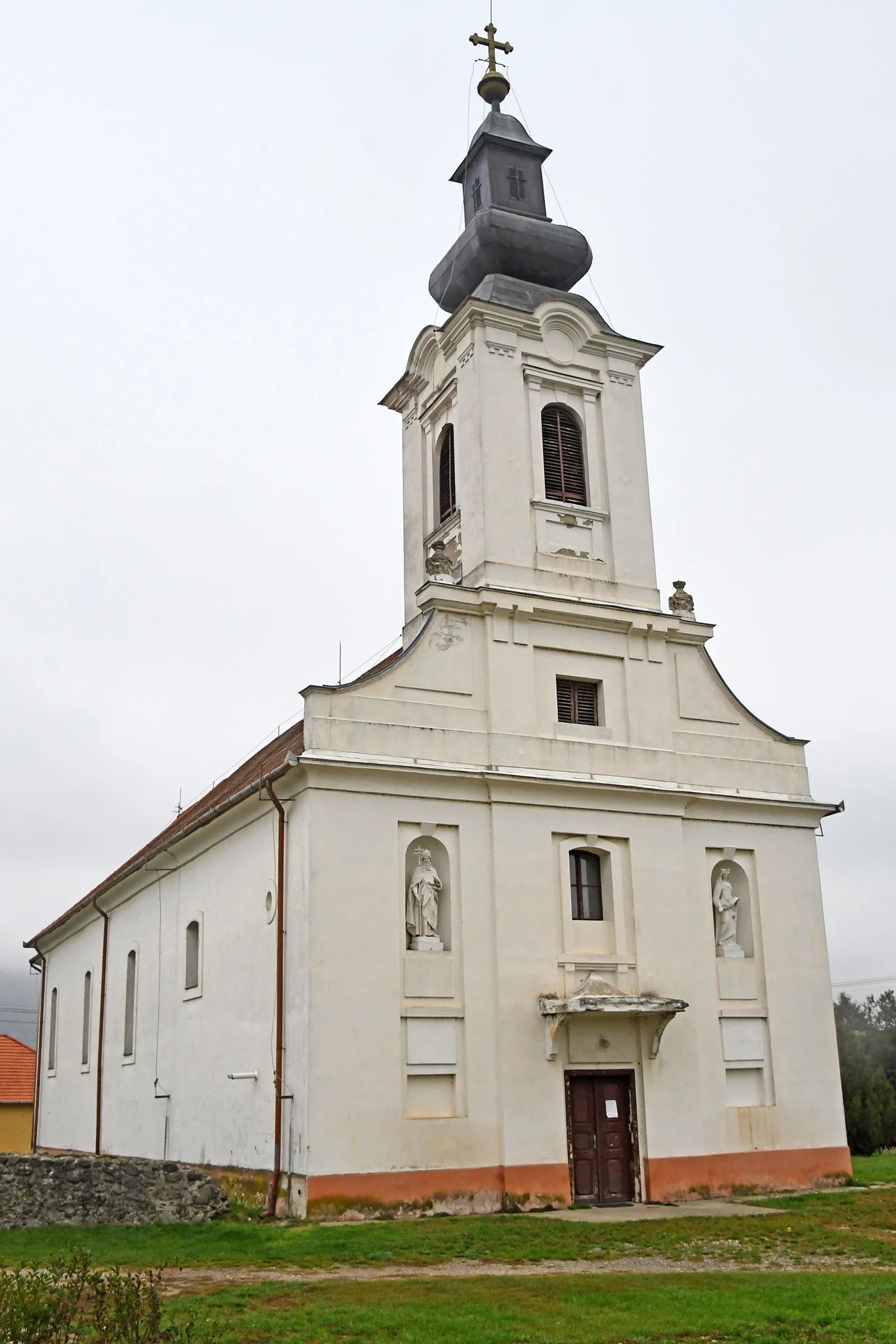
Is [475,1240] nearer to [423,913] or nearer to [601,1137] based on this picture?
[601,1137]

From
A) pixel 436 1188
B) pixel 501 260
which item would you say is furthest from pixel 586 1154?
pixel 501 260

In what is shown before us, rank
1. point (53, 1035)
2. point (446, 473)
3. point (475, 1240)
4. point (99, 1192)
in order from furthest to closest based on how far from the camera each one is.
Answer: point (53, 1035) < point (446, 473) < point (99, 1192) < point (475, 1240)

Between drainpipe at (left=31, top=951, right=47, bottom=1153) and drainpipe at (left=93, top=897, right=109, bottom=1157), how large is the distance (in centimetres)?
793

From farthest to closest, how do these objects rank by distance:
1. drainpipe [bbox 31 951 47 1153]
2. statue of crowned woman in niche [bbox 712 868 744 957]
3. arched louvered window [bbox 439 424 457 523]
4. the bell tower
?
1. drainpipe [bbox 31 951 47 1153]
2. arched louvered window [bbox 439 424 457 523]
3. the bell tower
4. statue of crowned woman in niche [bbox 712 868 744 957]

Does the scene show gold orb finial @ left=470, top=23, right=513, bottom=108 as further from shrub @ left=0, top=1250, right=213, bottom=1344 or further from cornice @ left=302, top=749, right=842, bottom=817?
shrub @ left=0, top=1250, right=213, bottom=1344

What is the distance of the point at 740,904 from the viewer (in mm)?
24891

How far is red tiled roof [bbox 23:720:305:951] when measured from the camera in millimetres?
23500

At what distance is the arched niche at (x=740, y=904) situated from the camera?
24.5 meters

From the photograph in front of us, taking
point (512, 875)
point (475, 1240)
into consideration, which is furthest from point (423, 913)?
point (475, 1240)

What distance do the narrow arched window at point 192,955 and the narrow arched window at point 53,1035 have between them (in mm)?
15023

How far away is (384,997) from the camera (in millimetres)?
20703

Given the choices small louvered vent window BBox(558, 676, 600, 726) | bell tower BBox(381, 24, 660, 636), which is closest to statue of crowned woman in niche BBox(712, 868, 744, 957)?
small louvered vent window BBox(558, 676, 600, 726)

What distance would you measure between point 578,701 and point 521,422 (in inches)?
217

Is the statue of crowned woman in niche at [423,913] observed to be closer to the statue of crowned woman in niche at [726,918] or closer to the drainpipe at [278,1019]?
the drainpipe at [278,1019]
